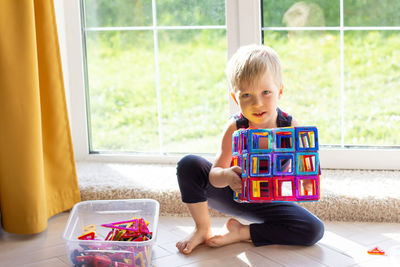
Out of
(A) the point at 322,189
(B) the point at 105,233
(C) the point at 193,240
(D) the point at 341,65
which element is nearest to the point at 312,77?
(D) the point at 341,65

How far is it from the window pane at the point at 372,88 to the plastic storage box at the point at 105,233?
2.83 ft

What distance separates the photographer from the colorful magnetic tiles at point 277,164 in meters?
1.39

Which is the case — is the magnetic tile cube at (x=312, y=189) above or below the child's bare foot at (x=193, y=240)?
above

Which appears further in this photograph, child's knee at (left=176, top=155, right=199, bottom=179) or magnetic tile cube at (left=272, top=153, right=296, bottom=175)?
child's knee at (left=176, top=155, right=199, bottom=179)

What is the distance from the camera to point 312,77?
2.07m

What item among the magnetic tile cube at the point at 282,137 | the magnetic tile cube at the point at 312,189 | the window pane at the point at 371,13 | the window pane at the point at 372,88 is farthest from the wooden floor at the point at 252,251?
the window pane at the point at 371,13

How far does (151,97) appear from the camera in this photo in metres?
2.25

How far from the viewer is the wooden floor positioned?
150cm

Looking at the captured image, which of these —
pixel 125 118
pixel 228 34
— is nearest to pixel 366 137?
pixel 228 34

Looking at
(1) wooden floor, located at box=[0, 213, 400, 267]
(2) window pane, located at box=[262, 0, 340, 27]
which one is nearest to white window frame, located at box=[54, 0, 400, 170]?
(2) window pane, located at box=[262, 0, 340, 27]

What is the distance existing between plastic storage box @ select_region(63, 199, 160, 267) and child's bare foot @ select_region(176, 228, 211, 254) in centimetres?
11

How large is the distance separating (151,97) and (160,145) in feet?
0.66

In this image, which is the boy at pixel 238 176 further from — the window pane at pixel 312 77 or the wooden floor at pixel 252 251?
the window pane at pixel 312 77

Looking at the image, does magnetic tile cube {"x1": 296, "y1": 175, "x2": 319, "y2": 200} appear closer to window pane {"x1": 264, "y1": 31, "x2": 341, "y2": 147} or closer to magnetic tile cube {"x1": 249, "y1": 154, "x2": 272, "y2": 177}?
magnetic tile cube {"x1": 249, "y1": 154, "x2": 272, "y2": 177}
